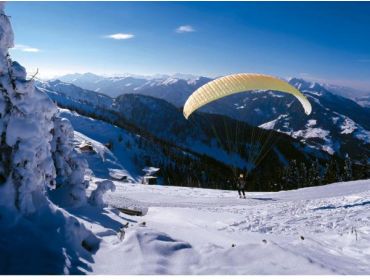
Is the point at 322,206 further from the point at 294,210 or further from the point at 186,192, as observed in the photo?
the point at 186,192

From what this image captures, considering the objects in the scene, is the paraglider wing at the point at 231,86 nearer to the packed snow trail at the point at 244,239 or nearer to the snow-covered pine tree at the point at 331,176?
the packed snow trail at the point at 244,239

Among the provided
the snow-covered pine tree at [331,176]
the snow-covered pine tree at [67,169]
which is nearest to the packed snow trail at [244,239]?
the snow-covered pine tree at [67,169]

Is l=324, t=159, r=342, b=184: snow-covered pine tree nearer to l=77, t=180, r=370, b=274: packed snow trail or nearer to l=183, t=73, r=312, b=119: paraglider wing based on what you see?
l=77, t=180, r=370, b=274: packed snow trail

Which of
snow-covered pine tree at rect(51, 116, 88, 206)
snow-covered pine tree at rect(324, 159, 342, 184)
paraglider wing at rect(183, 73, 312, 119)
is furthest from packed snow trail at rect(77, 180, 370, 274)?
snow-covered pine tree at rect(324, 159, 342, 184)

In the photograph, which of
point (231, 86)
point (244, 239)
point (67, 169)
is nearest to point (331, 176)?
point (231, 86)

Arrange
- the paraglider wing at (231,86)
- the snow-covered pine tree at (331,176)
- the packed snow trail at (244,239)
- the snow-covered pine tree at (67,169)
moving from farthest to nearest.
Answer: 1. the snow-covered pine tree at (331,176)
2. the paraglider wing at (231,86)
3. the snow-covered pine tree at (67,169)
4. the packed snow trail at (244,239)

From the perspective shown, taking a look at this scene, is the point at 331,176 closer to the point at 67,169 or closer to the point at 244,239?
the point at 67,169

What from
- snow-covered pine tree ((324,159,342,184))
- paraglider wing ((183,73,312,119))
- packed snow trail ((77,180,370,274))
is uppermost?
paraglider wing ((183,73,312,119))

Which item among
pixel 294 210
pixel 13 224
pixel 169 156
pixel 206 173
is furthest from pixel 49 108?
pixel 169 156
